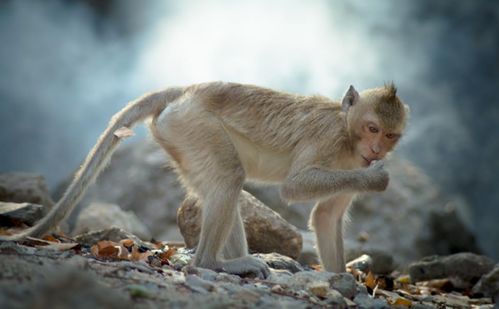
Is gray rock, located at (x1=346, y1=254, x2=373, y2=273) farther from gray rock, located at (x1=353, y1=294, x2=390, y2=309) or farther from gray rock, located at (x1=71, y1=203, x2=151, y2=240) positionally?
gray rock, located at (x1=71, y1=203, x2=151, y2=240)

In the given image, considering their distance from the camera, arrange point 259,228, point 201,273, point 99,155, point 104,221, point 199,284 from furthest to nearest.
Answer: point 104,221, point 259,228, point 99,155, point 201,273, point 199,284

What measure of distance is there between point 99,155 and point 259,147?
1.33 meters

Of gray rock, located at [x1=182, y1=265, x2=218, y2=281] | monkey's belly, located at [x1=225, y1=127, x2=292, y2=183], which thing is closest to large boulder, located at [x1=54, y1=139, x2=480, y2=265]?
monkey's belly, located at [x1=225, y1=127, x2=292, y2=183]

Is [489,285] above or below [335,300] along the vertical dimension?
above

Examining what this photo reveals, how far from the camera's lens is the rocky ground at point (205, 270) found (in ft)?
10.0

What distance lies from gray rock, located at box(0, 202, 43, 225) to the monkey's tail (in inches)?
44.7

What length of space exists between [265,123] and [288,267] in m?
1.19

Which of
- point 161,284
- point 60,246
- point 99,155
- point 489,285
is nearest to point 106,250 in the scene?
A: point 60,246

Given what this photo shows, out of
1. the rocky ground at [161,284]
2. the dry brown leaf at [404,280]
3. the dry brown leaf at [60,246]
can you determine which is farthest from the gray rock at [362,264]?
the dry brown leaf at [60,246]

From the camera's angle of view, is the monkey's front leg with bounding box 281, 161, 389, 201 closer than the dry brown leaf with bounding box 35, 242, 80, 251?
No

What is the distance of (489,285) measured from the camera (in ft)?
19.6

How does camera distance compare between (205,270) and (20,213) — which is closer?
(205,270)

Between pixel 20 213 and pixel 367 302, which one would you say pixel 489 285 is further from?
pixel 20 213

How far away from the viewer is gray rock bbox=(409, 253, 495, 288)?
653 cm
